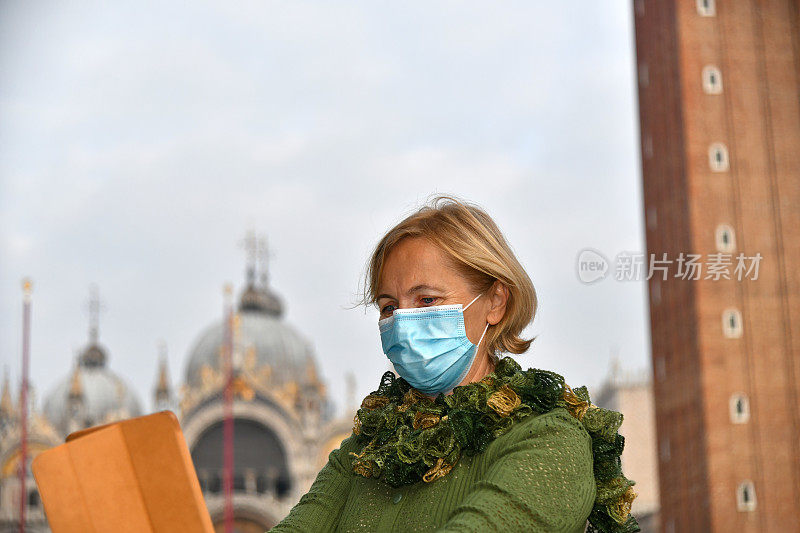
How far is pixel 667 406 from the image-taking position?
22547 mm

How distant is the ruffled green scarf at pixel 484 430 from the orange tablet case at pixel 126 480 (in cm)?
48

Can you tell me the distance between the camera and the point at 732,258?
21109mm

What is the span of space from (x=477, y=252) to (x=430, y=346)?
7.3 inches

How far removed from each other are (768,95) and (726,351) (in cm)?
550

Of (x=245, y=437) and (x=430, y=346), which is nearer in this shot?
(x=430, y=346)

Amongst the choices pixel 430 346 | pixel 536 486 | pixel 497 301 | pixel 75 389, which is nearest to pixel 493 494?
pixel 536 486

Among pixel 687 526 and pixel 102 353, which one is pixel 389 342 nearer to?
pixel 687 526

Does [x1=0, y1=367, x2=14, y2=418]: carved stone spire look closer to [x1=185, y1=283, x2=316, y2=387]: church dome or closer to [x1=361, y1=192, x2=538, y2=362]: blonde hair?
[x1=185, y1=283, x2=316, y2=387]: church dome

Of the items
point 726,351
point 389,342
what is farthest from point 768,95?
point 389,342

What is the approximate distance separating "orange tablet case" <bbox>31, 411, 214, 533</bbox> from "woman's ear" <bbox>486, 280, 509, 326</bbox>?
0.76m

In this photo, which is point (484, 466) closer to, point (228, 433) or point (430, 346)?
point (430, 346)

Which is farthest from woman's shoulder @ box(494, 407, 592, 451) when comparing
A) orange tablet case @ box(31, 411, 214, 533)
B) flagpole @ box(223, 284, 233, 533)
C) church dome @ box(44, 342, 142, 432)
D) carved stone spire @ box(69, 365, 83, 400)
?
carved stone spire @ box(69, 365, 83, 400)

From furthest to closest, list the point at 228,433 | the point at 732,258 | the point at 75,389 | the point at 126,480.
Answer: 1. the point at 75,389
2. the point at 228,433
3. the point at 732,258
4. the point at 126,480

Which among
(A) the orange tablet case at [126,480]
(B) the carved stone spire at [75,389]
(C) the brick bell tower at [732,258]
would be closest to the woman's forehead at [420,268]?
(A) the orange tablet case at [126,480]
